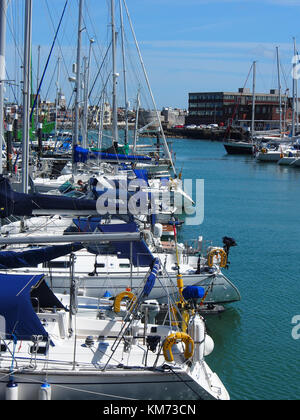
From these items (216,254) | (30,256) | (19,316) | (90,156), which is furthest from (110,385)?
(90,156)

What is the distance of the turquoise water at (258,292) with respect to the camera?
49.9 feet

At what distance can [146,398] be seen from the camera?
456 inches

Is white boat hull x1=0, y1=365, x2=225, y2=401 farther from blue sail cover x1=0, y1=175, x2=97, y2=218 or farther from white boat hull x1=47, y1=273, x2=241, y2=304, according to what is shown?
white boat hull x1=47, y1=273, x2=241, y2=304

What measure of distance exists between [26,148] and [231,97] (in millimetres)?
151375

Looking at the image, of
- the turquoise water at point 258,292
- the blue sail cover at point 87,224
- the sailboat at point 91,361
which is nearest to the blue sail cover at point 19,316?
the sailboat at point 91,361

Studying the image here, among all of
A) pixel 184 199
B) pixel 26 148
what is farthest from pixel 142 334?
pixel 184 199

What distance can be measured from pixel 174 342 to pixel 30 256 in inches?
142

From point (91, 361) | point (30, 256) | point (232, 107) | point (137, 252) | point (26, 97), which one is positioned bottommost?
point (91, 361)

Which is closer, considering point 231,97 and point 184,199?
point 184,199

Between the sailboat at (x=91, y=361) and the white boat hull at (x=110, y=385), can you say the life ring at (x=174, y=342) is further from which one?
the white boat hull at (x=110, y=385)

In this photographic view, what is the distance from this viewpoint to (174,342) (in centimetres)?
1189

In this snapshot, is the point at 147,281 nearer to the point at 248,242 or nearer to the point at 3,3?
the point at 3,3

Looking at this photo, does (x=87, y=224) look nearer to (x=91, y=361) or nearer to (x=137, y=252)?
(x=137, y=252)

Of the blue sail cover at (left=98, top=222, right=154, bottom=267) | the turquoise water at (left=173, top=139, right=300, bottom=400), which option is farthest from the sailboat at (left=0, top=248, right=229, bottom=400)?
the blue sail cover at (left=98, top=222, right=154, bottom=267)
